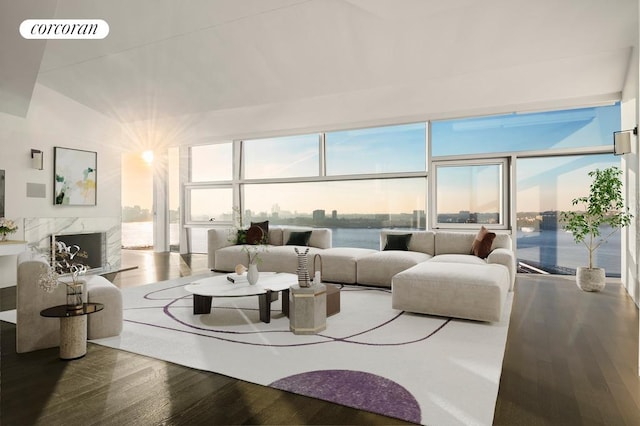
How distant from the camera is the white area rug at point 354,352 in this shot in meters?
2.14

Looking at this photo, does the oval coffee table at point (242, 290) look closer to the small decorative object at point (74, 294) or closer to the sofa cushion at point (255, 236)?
the small decorative object at point (74, 294)

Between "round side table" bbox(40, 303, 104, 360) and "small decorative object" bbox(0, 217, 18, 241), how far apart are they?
3262 mm

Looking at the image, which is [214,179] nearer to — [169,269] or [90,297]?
[169,269]

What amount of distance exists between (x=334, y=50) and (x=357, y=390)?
440 cm

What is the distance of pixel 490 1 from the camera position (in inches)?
163

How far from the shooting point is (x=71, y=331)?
276 cm

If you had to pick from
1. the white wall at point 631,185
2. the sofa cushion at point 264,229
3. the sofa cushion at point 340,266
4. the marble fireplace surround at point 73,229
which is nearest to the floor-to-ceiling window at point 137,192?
the marble fireplace surround at point 73,229

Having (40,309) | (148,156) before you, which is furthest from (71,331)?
(148,156)

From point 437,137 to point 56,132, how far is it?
6.13 metres

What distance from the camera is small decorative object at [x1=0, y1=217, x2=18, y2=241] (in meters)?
5.21

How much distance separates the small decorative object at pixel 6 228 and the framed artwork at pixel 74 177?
2.58 feet

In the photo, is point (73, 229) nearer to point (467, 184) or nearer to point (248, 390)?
point (248, 390)

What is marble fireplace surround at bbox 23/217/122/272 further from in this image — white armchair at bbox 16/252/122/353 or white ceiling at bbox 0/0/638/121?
white armchair at bbox 16/252/122/353

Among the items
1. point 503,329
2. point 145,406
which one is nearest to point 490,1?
point 503,329
